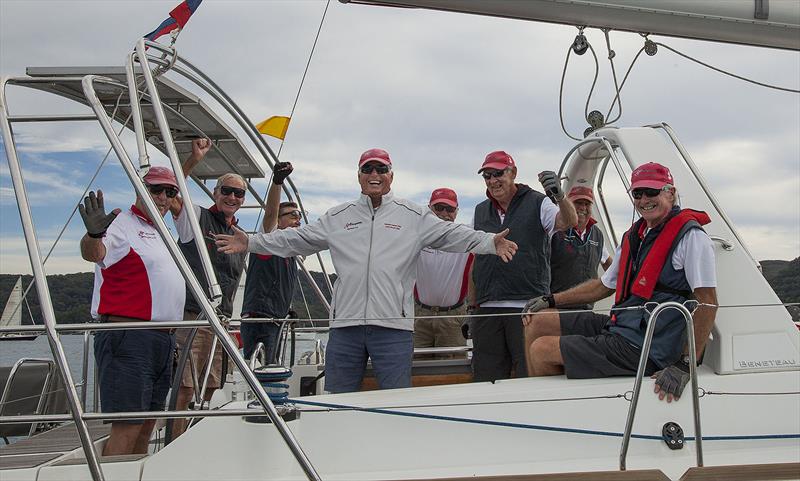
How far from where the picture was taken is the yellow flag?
4699mm

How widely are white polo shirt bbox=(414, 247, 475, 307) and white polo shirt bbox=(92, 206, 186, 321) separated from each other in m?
1.88

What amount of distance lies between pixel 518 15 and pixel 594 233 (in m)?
1.72

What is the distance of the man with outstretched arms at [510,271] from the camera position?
410 centimetres

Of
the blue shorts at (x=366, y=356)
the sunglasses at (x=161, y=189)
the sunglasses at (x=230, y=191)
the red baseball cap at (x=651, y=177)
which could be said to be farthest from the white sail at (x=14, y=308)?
the red baseball cap at (x=651, y=177)

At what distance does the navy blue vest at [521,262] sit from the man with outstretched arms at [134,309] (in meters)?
1.66

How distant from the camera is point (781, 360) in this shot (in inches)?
134

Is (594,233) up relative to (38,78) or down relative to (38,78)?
down

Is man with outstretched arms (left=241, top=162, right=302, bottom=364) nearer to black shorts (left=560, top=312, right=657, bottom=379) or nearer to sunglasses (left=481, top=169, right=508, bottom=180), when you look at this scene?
sunglasses (left=481, top=169, right=508, bottom=180)

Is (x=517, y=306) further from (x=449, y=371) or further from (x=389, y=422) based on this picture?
(x=389, y=422)

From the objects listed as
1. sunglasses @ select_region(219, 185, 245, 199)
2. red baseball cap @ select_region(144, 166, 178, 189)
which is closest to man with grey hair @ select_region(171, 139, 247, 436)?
sunglasses @ select_region(219, 185, 245, 199)

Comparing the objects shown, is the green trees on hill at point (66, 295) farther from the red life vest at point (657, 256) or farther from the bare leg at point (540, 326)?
the red life vest at point (657, 256)

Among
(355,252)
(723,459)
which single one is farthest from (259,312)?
(723,459)

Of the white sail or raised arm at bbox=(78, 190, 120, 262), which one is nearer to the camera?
raised arm at bbox=(78, 190, 120, 262)

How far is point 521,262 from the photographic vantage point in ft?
13.7
